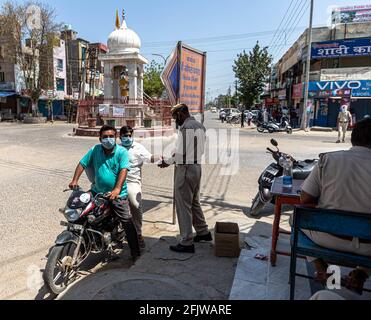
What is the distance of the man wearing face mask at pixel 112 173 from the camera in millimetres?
3613

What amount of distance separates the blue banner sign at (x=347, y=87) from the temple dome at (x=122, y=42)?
518 inches

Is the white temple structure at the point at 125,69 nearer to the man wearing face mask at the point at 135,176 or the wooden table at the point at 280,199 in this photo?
the man wearing face mask at the point at 135,176

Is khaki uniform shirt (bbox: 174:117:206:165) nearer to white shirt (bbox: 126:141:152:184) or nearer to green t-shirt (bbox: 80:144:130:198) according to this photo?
white shirt (bbox: 126:141:152:184)

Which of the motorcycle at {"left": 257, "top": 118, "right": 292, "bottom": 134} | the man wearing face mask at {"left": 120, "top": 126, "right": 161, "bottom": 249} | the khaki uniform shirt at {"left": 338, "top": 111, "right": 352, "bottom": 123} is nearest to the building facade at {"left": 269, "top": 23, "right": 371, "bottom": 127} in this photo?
the motorcycle at {"left": 257, "top": 118, "right": 292, "bottom": 134}

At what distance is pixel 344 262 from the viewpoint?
245 cm

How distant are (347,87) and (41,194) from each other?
22.5m

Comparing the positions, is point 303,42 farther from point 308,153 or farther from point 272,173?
point 272,173

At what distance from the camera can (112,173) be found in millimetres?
3660

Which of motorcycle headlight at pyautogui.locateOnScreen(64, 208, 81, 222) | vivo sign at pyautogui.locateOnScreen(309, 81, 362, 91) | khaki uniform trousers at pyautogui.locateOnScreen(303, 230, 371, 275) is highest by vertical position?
vivo sign at pyautogui.locateOnScreen(309, 81, 362, 91)

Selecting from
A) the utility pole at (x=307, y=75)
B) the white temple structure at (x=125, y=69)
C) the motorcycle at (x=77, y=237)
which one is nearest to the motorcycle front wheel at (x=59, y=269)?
the motorcycle at (x=77, y=237)

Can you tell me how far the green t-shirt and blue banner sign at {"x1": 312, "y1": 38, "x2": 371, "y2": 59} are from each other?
79.1ft

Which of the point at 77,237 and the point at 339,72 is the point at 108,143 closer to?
the point at 77,237

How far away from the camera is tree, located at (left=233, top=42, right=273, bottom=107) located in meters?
37.3

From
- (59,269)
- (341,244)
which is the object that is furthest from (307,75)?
(59,269)
